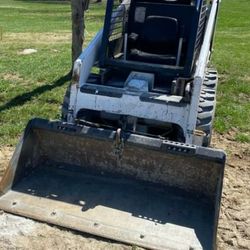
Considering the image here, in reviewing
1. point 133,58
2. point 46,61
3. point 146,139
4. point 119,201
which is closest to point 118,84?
point 133,58

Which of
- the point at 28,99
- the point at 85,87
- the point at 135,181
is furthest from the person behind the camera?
the point at 28,99

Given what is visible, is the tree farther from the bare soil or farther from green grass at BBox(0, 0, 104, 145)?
the bare soil

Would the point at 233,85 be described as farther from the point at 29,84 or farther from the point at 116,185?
the point at 116,185

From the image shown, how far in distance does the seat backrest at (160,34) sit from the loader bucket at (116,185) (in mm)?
1543

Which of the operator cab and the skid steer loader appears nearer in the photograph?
the skid steer loader

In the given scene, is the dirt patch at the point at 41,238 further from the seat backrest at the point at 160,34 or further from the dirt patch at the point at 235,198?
the seat backrest at the point at 160,34

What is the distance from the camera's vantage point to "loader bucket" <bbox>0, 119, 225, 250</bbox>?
4.04 meters

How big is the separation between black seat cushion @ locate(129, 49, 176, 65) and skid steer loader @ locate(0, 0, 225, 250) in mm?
12

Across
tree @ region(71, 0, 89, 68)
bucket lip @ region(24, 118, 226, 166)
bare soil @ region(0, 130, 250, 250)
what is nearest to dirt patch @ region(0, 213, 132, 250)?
bare soil @ region(0, 130, 250, 250)

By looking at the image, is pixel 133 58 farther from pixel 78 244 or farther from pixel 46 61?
pixel 46 61

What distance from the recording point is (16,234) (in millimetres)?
3936

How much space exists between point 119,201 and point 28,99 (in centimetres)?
365

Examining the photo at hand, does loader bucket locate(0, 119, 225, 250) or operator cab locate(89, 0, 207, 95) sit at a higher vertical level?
operator cab locate(89, 0, 207, 95)

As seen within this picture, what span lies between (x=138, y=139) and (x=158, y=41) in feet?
5.20
